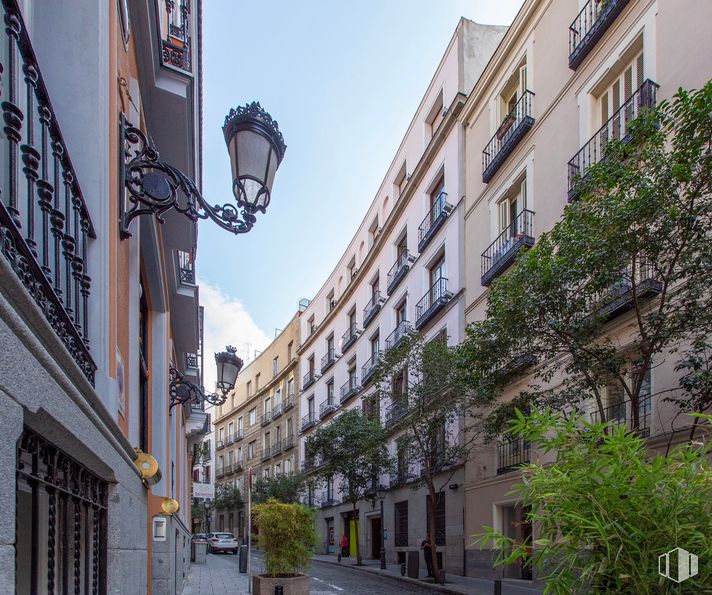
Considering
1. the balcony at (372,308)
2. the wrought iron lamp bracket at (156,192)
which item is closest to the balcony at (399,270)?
the balcony at (372,308)

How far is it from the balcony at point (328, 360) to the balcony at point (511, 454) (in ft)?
69.5

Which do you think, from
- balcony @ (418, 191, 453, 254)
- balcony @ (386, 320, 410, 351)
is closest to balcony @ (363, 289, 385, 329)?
balcony @ (386, 320, 410, 351)

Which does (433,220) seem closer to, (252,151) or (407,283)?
(407,283)

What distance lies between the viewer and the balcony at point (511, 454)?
658 inches

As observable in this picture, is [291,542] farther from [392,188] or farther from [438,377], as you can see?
[392,188]

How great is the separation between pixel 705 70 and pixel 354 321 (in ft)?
86.4

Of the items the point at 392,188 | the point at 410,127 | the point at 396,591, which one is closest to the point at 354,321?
the point at 392,188

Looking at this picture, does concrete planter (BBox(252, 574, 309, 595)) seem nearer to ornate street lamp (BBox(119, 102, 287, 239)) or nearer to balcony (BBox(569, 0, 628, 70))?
ornate street lamp (BBox(119, 102, 287, 239))

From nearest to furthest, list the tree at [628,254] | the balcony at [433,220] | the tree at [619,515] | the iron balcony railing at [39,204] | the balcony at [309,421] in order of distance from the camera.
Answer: the iron balcony railing at [39,204], the tree at [619,515], the tree at [628,254], the balcony at [433,220], the balcony at [309,421]

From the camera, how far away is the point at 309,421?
42.7 meters

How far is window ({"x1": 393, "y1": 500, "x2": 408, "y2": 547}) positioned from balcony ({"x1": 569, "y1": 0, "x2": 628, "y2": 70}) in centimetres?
1855

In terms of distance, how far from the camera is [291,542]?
1109 centimetres

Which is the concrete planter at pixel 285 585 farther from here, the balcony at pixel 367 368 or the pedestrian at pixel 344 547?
the pedestrian at pixel 344 547

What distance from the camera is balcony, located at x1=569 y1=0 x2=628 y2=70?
14203 millimetres
